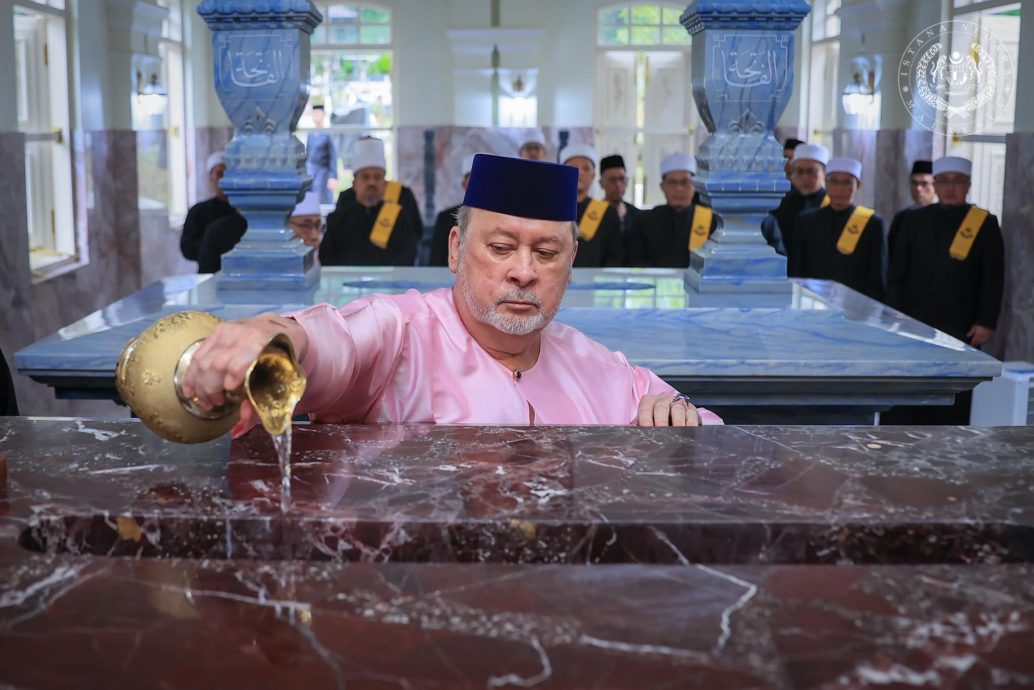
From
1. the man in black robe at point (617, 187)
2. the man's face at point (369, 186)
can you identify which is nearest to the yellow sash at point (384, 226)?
the man's face at point (369, 186)

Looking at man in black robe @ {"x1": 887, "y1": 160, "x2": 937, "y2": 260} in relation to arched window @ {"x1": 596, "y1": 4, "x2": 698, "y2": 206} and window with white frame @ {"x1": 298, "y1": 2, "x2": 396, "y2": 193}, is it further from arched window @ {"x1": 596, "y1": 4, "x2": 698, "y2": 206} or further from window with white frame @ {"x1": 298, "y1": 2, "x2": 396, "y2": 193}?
window with white frame @ {"x1": 298, "y1": 2, "x2": 396, "y2": 193}

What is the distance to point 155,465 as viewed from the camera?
2.04 m

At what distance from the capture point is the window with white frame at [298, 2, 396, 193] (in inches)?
494

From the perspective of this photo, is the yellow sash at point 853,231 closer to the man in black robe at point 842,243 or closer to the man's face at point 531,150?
the man in black robe at point 842,243

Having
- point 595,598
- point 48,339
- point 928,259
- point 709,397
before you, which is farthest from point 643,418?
point 928,259

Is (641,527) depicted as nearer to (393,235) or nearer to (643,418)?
(643,418)

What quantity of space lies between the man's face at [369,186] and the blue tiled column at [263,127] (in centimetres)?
326

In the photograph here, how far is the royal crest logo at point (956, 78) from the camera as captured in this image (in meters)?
7.70

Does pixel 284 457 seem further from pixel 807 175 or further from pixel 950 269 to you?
pixel 807 175

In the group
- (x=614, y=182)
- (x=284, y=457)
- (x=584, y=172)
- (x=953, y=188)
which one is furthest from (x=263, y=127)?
(x=953, y=188)

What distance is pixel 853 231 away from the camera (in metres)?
7.56

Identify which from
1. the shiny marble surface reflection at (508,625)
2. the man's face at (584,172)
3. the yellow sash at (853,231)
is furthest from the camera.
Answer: the man's face at (584,172)

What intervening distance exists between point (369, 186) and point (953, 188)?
3.51 metres

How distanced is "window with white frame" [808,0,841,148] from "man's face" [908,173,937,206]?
2.63 meters
